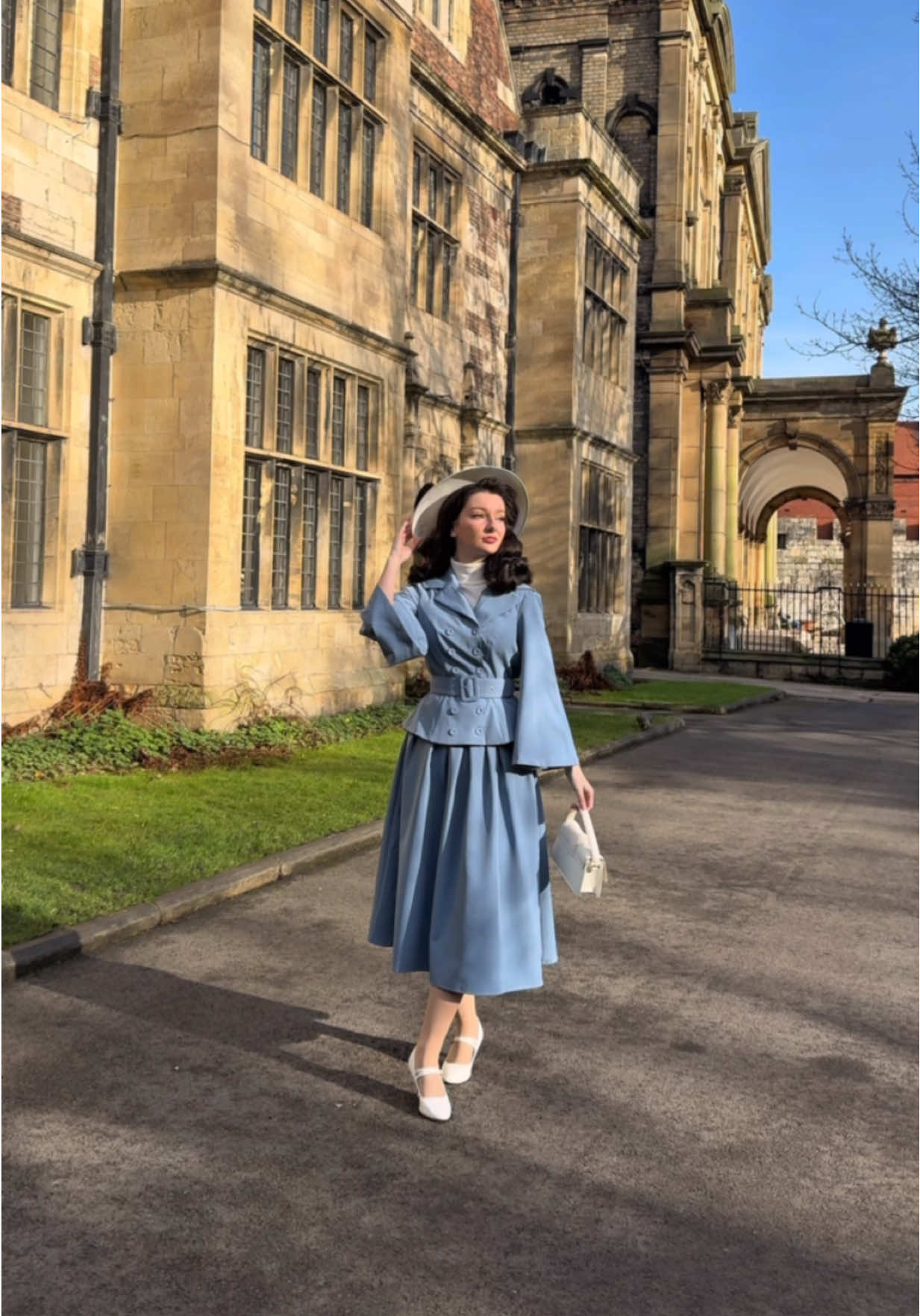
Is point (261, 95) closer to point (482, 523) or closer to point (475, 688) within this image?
point (482, 523)

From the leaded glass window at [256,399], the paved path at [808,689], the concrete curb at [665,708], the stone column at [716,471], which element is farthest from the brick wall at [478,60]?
the stone column at [716,471]

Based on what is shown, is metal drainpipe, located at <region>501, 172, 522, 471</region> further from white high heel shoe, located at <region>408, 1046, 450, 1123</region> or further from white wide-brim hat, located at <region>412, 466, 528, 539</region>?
white high heel shoe, located at <region>408, 1046, 450, 1123</region>

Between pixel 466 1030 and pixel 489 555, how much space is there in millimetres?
1593

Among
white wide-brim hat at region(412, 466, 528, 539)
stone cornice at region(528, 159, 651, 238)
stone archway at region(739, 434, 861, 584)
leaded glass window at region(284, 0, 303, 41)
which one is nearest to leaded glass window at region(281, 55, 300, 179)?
leaded glass window at region(284, 0, 303, 41)

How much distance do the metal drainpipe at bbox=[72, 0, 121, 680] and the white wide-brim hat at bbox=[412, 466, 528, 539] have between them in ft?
22.9

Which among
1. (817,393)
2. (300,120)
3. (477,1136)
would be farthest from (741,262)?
(477,1136)

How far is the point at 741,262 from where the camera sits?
42562 mm

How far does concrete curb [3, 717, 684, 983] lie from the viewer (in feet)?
16.1

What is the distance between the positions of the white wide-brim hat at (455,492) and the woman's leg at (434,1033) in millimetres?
1517

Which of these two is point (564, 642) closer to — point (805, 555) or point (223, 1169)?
point (223, 1169)

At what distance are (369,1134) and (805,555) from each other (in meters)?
65.8

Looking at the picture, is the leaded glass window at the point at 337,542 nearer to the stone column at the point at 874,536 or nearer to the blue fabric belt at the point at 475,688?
the blue fabric belt at the point at 475,688

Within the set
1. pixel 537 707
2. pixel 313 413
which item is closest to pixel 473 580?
pixel 537 707

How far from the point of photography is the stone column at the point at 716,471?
3150 cm
